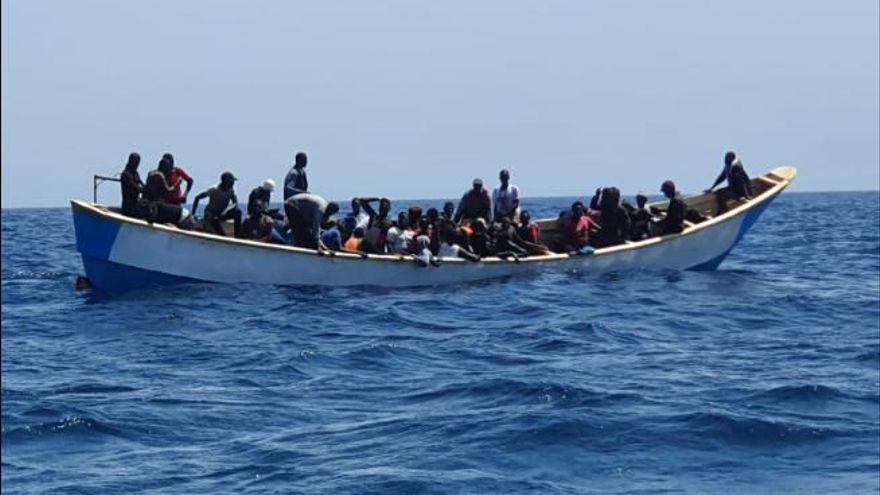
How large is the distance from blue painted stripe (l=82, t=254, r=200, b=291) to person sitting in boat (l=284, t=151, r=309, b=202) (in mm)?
2563

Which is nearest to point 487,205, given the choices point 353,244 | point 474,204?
point 474,204

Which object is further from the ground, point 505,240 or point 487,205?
point 487,205

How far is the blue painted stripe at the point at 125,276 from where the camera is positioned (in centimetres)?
2228

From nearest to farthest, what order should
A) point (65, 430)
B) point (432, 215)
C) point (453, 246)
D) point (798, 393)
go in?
point (65, 430) < point (798, 393) < point (432, 215) < point (453, 246)

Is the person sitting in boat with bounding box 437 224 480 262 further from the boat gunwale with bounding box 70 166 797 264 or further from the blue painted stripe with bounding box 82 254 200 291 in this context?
the blue painted stripe with bounding box 82 254 200 291

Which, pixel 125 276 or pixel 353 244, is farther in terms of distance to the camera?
pixel 353 244

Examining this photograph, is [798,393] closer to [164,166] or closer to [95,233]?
[164,166]

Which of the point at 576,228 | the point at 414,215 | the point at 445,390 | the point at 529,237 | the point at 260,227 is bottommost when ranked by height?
the point at 445,390

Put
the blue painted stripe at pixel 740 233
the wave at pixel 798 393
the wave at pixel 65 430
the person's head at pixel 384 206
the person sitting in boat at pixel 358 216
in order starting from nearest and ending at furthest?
the wave at pixel 65 430
the wave at pixel 798 393
the person's head at pixel 384 206
the person sitting in boat at pixel 358 216
the blue painted stripe at pixel 740 233

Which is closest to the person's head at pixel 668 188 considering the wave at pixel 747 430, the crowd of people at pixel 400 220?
the crowd of people at pixel 400 220

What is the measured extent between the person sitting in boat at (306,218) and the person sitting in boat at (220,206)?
1081 millimetres

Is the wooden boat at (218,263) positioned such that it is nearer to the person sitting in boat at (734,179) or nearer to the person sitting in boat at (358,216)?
the person sitting in boat at (358,216)

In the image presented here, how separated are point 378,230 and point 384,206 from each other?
478 mm

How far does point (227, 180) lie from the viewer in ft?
75.8
